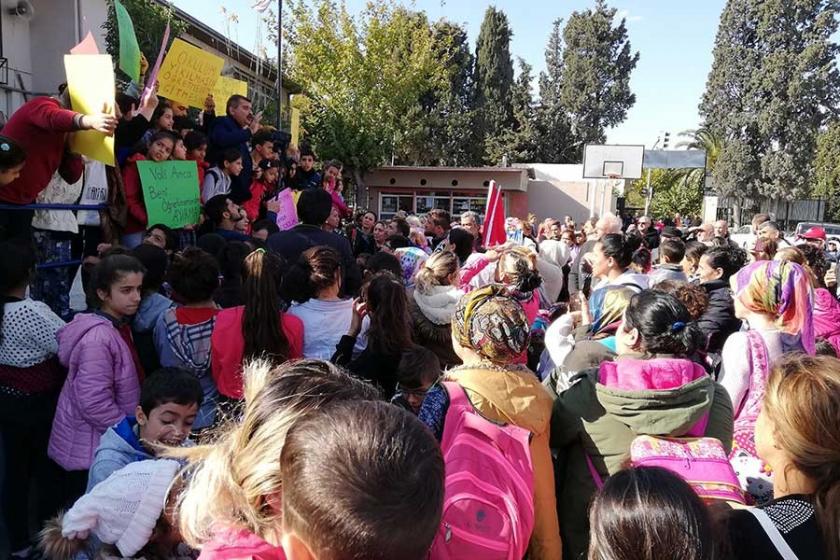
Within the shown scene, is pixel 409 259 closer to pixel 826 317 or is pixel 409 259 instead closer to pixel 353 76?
pixel 826 317

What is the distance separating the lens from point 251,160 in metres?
6.23

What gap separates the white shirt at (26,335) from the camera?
2.93 metres

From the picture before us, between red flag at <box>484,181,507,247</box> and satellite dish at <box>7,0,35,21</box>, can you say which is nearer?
red flag at <box>484,181,507,247</box>

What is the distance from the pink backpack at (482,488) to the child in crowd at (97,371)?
5.74 ft

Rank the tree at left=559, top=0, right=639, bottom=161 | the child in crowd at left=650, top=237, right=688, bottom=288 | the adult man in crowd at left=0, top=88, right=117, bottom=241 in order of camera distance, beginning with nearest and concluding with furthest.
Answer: the adult man in crowd at left=0, top=88, right=117, bottom=241 < the child in crowd at left=650, top=237, right=688, bottom=288 < the tree at left=559, top=0, right=639, bottom=161

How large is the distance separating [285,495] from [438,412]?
3.30 ft

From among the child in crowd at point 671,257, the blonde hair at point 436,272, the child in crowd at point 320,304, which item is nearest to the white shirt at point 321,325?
the child in crowd at point 320,304

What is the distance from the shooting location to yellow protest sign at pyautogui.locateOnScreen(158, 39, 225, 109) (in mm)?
5395

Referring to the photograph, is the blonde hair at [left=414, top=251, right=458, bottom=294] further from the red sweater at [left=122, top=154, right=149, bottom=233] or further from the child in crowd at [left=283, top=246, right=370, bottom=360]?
the red sweater at [left=122, top=154, right=149, bottom=233]

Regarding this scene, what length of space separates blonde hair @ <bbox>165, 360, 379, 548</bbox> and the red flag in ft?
15.6

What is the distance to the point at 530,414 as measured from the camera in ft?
7.04

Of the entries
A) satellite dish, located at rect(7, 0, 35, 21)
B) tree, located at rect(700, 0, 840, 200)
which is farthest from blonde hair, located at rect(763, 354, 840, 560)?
tree, located at rect(700, 0, 840, 200)

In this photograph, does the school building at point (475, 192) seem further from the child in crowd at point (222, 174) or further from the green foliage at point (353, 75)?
the child in crowd at point (222, 174)

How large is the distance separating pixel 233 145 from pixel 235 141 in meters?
0.04
